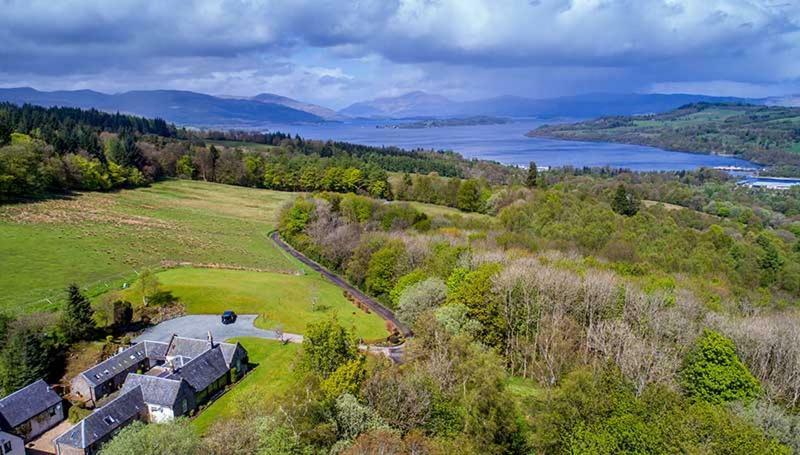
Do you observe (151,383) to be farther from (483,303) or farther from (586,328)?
(586,328)

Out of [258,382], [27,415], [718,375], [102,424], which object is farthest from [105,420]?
[718,375]

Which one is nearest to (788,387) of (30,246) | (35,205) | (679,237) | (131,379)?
(679,237)

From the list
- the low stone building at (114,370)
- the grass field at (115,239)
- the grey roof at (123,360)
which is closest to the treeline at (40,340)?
the low stone building at (114,370)

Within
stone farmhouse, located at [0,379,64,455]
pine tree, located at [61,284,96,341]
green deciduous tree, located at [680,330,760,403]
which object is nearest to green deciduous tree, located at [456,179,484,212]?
green deciduous tree, located at [680,330,760,403]

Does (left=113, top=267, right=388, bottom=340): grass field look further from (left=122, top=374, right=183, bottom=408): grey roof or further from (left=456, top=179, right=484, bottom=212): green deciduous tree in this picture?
(left=456, top=179, right=484, bottom=212): green deciduous tree

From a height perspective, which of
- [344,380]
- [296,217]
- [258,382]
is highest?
[296,217]

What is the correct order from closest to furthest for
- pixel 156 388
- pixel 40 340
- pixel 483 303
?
1. pixel 156 388
2. pixel 40 340
3. pixel 483 303

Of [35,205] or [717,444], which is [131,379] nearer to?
[717,444]
